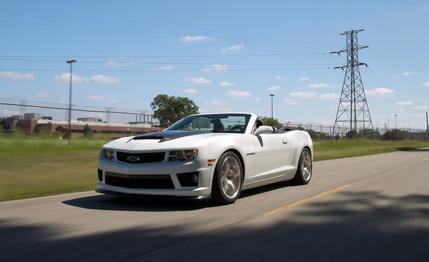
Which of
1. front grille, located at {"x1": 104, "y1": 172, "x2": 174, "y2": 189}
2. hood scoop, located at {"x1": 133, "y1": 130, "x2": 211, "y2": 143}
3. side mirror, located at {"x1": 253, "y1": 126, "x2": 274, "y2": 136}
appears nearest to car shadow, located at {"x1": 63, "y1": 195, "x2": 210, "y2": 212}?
front grille, located at {"x1": 104, "y1": 172, "x2": 174, "y2": 189}

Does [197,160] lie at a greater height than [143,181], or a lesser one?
greater

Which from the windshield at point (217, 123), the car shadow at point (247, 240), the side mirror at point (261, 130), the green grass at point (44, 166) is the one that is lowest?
the car shadow at point (247, 240)

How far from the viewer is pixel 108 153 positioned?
812 cm

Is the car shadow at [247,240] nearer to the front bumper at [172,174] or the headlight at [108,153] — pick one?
the front bumper at [172,174]

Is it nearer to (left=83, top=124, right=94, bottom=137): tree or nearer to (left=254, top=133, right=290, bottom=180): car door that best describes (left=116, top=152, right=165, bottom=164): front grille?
(left=254, top=133, right=290, bottom=180): car door

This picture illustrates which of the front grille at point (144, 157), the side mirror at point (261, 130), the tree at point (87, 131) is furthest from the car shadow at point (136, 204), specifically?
the tree at point (87, 131)

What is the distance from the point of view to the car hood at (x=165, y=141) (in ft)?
25.2

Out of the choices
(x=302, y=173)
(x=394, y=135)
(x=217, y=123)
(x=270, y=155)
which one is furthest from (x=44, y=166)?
(x=394, y=135)

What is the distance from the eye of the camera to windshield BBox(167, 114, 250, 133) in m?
9.15

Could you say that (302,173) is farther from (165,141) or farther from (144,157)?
(144,157)

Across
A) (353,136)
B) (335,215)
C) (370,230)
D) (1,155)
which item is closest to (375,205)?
(335,215)

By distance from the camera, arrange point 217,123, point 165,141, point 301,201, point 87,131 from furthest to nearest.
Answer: point 87,131, point 217,123, point 301,201, point 165,141

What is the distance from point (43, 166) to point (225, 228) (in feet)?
33.1

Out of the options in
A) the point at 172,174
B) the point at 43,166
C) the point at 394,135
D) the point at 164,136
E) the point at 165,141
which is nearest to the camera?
the point at 172,174
